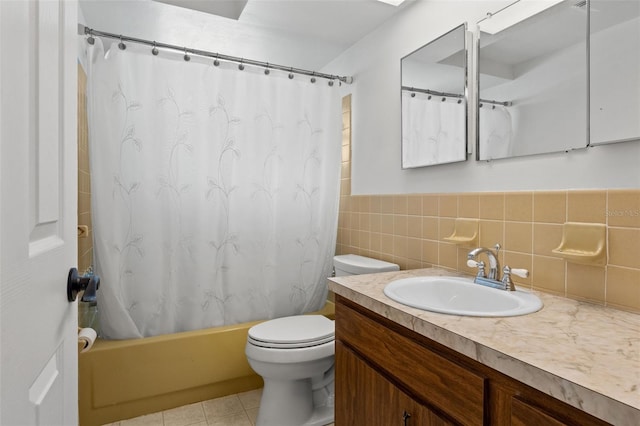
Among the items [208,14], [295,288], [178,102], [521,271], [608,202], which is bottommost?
[295,288]

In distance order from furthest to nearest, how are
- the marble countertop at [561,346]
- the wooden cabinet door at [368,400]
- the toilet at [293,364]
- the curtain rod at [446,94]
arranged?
1. the toilet at [293,364]
2. the curtain rod at [446,94]
3. the wooden cabinet door at [368,400]
4. the marble countertop at [561,346]

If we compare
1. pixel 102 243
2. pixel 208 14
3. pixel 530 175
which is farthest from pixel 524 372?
pixel 208 14

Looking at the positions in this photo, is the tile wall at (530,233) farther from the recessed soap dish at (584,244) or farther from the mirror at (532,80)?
the mirror at (532,80)

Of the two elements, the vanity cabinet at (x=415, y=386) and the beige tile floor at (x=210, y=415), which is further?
the beige tile floor at (x=210, y=415)

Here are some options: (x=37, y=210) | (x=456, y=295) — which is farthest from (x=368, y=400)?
(x=37, y=210)

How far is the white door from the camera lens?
0.44m

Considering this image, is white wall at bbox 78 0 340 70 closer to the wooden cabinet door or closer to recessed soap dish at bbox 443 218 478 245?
recessed soap dish at bbox 443 218 478 245

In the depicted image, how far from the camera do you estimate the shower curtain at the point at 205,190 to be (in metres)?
1.78

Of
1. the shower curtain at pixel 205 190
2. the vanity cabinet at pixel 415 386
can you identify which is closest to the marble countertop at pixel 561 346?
the vanity cabinet at pixel 415 386

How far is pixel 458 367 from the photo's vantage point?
2.72 ft

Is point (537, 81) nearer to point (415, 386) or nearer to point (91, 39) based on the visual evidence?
point (415, 386)

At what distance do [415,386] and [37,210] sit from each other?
3.16ft

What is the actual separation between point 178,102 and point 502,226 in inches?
68.2

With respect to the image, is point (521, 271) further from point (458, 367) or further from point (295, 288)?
point (295, 288)
